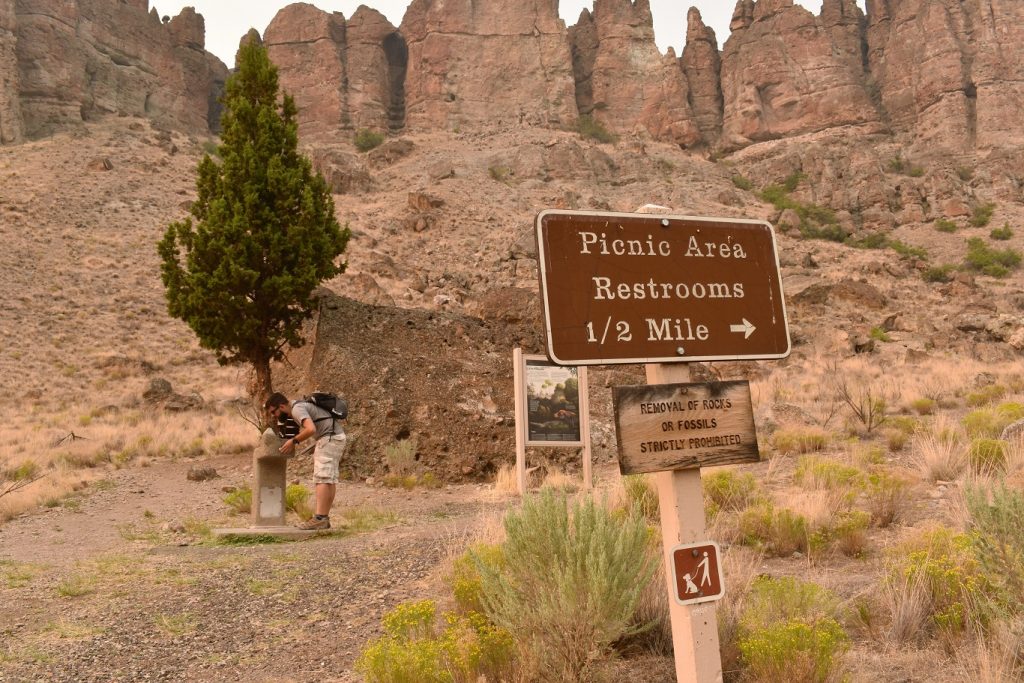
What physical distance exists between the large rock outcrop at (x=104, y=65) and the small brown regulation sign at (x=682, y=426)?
157 ft

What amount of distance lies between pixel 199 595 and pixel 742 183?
163ft

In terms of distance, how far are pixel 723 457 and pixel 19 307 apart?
26994 mm

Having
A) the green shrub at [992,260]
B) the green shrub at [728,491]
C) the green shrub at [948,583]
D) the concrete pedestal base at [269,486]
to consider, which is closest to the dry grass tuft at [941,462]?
the green shrub at [728,491]

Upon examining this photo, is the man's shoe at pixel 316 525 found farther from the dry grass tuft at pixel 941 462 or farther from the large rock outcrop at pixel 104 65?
the large rock outcrop at pixel 104 65

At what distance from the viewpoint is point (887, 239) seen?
134ft

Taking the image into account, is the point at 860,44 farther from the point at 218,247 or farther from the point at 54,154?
the point at 218,247

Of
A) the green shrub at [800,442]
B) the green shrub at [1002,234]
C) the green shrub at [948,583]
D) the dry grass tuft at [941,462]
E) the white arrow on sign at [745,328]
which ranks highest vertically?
the green shrub at [1002,234]

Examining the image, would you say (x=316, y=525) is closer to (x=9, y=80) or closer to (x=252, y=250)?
(x=252, y=250)

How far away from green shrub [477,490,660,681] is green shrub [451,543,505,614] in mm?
208

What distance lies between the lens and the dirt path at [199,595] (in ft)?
12.5

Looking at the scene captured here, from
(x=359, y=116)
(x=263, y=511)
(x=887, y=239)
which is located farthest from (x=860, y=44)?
(x=263, y=511)

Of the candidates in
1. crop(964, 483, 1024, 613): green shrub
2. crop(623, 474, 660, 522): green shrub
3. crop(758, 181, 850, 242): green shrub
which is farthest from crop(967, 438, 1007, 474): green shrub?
crop(758, 181, 850, 242): green shrub

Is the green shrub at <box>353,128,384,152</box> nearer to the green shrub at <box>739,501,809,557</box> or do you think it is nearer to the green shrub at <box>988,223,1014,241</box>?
the green shrub at <box>988,223,1014,241</box>

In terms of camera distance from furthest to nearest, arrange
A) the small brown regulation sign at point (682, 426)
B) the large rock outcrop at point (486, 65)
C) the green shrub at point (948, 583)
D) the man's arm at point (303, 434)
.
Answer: the large rock outcrop at point (486, 65), the man's arm at point (303, 434), the green shrub at point (948, 583), the small brown regulation sign at point (682, 426)
